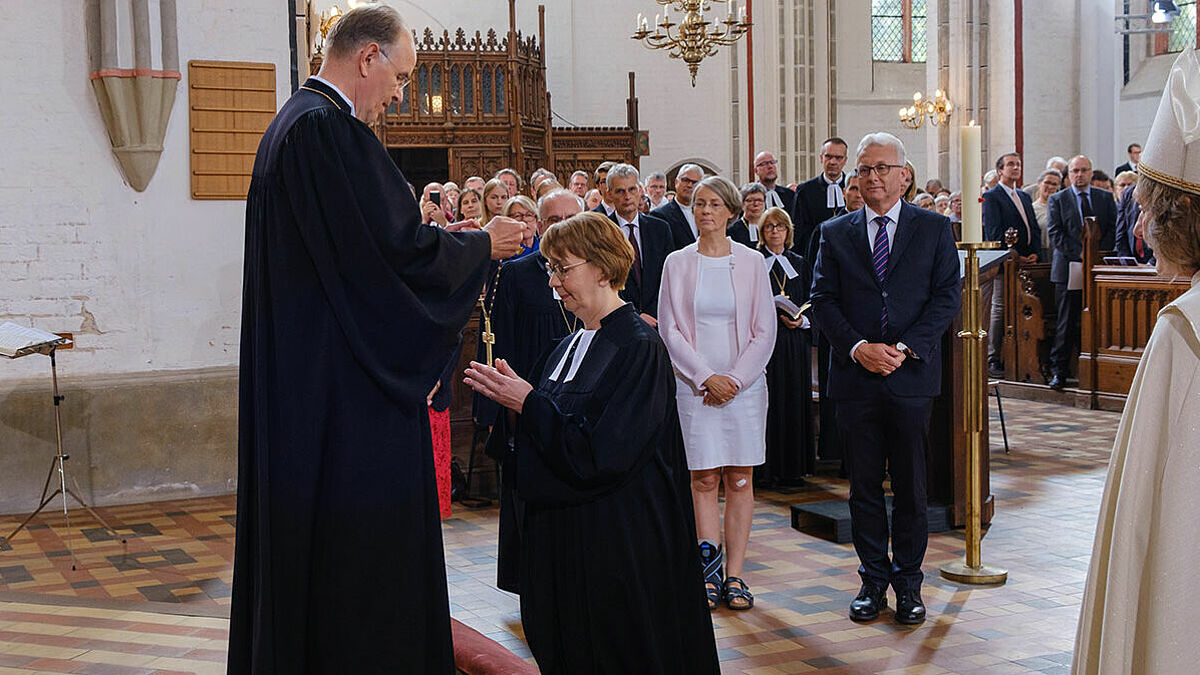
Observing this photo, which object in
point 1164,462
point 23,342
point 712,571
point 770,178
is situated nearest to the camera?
point 1164,462

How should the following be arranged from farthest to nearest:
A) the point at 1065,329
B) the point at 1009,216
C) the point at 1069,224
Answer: the point at 1009,216, the point at 1069,224, the point at 1065,329

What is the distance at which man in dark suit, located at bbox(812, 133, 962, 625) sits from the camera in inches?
175

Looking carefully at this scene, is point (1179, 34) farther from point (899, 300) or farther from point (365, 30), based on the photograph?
point (365, 30)

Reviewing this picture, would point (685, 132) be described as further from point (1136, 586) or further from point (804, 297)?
point (1136, 586)

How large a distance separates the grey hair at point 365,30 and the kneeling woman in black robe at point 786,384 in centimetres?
423

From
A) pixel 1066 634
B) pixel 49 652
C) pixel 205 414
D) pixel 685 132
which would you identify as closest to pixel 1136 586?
pixel 1066 634

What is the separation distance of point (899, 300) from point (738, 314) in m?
0.63

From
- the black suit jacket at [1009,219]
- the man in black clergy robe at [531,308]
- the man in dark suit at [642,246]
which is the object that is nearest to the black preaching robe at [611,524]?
the man in black clergy robe at [531,308]

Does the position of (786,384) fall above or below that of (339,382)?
below

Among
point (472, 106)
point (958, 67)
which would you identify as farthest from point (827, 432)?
point (958, 67)

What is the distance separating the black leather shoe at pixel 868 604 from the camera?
445 centimetres

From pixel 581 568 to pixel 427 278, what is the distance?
894mm

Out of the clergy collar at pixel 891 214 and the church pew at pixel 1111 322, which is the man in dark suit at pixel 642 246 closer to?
the clergy collar at pixel 891 214

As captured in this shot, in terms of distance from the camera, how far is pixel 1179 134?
1949 mm
